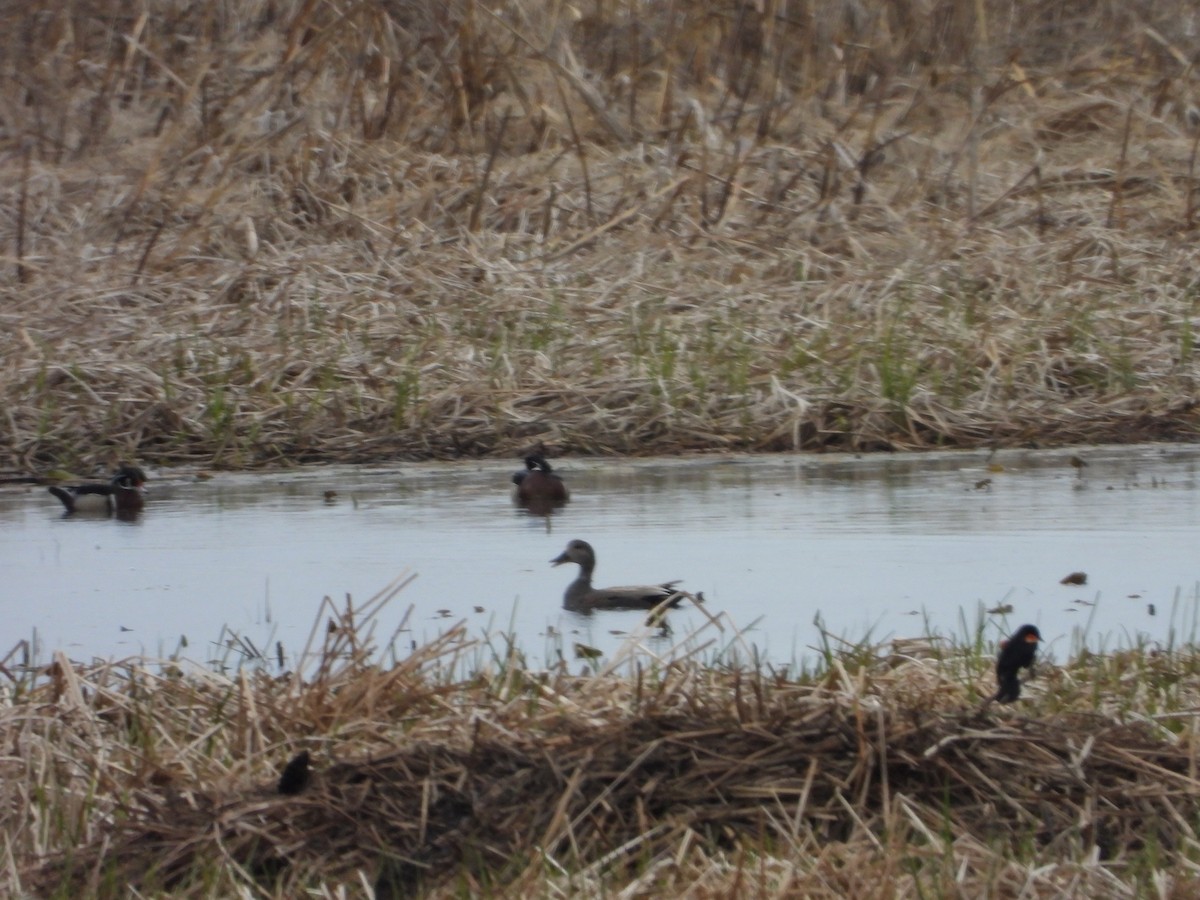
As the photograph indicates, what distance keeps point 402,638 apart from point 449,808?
198cm

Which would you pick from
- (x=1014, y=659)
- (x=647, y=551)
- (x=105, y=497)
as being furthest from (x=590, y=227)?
(x=1014, y=659)

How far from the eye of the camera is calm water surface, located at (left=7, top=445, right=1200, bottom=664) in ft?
18.8

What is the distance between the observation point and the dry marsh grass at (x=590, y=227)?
10.2 meters

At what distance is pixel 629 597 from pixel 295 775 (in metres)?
2.24

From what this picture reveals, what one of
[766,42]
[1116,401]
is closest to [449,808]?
[1116,401]

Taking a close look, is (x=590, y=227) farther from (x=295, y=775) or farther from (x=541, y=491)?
(x=295, y=775)

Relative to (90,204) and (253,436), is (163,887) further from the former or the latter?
(90,204)

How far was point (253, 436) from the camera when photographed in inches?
391

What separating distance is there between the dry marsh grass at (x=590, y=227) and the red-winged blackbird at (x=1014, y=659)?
18.6 feet

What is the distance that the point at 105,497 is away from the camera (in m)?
8.38

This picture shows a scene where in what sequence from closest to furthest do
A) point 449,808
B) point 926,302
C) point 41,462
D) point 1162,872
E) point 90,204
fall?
1. point 1162,872
2. point 449,808
3. point 41,462
4. point 926,302
5. point 90,204

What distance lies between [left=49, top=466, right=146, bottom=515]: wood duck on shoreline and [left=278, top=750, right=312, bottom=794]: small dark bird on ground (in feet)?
15.7

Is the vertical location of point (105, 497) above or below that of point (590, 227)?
below

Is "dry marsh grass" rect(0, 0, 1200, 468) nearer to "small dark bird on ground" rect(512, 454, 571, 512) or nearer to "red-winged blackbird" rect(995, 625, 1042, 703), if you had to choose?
"small dark bird on ground" rect(512, 454, 571, 512)
